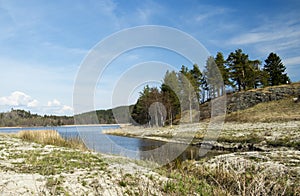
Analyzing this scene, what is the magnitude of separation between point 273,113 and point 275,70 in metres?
21.2

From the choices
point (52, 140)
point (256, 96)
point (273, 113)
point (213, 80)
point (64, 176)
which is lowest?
point (64, 176)

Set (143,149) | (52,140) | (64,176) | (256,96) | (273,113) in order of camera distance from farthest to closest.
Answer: (256,96)
(273,113)
(143,149)
(52,140)
(64,176)

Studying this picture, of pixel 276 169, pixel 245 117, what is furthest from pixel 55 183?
pixel 245 117

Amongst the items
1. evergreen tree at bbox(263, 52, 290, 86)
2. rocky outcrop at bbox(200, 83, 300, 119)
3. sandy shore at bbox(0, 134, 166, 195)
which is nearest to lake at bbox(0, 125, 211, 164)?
sandy shore at bbox(0, 134, 166, 195)

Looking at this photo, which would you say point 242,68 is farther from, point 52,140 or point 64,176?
point 64,176

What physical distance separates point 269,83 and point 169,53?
143ft

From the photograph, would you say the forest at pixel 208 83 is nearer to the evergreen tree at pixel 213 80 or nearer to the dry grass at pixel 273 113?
the evergreen tree at pixel 213 80

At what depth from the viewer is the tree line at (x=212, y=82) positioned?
45.7 metres

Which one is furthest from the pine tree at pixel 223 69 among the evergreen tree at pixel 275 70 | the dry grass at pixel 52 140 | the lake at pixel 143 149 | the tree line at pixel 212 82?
the dry grass at pixel 52 140

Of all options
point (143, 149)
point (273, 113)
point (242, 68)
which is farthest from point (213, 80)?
point (143, 149)

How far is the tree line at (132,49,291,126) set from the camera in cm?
4572

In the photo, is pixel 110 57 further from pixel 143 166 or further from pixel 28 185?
pixel 28 185

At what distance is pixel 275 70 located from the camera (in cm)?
5097

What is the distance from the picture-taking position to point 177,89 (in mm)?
44438
